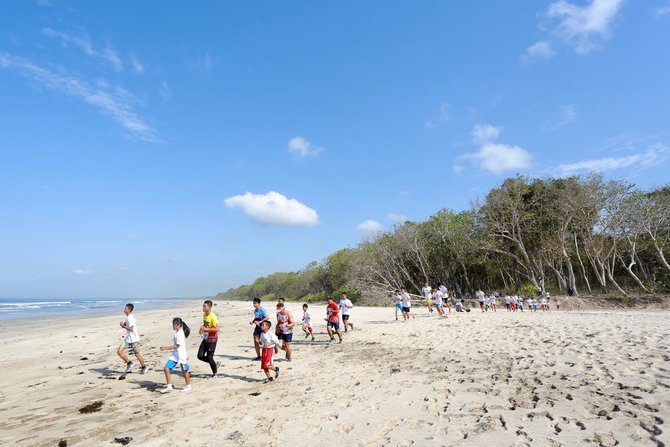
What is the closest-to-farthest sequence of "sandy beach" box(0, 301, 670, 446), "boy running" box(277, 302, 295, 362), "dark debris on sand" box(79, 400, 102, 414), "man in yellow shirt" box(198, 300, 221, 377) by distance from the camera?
1. "sandy beach" box(0, 301, 670, 446)
2. "dark debris on sand" box(79, 400, 102, 414)
3. "man in yellow shirt" box(198, 300, 221, 377)
4. "boy running" box(277, 302, 295, 362)

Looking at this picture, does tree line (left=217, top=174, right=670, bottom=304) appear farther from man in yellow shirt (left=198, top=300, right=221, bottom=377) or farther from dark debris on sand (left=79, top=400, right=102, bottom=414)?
dark debris on sand (left=79, top=400, right=102, bottom=414)

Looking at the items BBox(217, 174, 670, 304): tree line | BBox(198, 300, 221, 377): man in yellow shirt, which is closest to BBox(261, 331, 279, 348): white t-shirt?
BBox(198, 300, 221, 377): man in yellow shirt

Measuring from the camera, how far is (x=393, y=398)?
5973 millimetres

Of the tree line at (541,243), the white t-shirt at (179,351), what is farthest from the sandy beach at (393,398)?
the tree line at (541,243)

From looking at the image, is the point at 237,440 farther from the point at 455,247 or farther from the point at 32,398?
the point at 455,247

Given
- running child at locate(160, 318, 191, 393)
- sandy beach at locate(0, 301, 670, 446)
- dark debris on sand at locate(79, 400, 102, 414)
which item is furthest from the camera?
running child at locate(160, 318, 191, 393)

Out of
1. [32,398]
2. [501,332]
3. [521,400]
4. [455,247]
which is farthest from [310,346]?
[455,247]

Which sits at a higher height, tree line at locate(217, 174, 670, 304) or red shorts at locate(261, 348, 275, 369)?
tree line at locate(217, 174, 670, 304)

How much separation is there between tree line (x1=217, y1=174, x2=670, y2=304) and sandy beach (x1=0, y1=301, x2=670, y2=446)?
832 inches

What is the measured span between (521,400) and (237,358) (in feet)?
26.5

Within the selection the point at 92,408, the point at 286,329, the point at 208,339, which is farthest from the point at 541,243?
the point at 92,408

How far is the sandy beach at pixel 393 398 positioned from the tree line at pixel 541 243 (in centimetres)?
2113

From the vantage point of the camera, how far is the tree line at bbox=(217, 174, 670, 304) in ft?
88.0

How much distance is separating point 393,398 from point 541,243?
31.1 m
